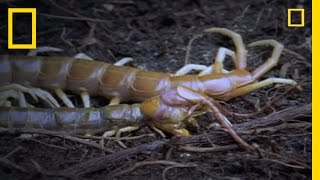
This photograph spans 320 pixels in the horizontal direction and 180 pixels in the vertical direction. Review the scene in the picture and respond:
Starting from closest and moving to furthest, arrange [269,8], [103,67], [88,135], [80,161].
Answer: [80,161]
[88,135]
[103,67]
[269,8]

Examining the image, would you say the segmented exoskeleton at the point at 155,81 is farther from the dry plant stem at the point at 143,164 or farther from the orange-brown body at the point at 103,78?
the dry plant stem at the point at 143,164

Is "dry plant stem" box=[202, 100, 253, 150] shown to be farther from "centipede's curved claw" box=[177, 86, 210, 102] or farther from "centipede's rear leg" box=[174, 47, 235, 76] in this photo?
"centipede's rear leg" box=[174, 47, 235, 76]

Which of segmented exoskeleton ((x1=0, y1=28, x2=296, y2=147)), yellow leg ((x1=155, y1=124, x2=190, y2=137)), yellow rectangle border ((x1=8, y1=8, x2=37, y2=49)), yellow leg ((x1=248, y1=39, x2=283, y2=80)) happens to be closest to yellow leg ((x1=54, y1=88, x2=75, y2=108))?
segmented exoskeleton ((x1=0, y1=28, x2=296, y2=147))

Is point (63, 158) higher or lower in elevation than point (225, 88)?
lower

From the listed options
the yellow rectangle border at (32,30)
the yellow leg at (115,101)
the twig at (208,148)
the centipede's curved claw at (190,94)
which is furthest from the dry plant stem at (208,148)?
the yellow rectangle border at (32,30)

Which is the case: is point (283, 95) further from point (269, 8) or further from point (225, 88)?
point (269, 8)

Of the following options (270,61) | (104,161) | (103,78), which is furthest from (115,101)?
(270,61)

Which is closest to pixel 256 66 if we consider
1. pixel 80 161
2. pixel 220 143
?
pixel 220 143

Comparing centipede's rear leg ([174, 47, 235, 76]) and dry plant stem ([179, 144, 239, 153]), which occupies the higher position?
centipede's rear leg ([174, 47, 235, 76])
